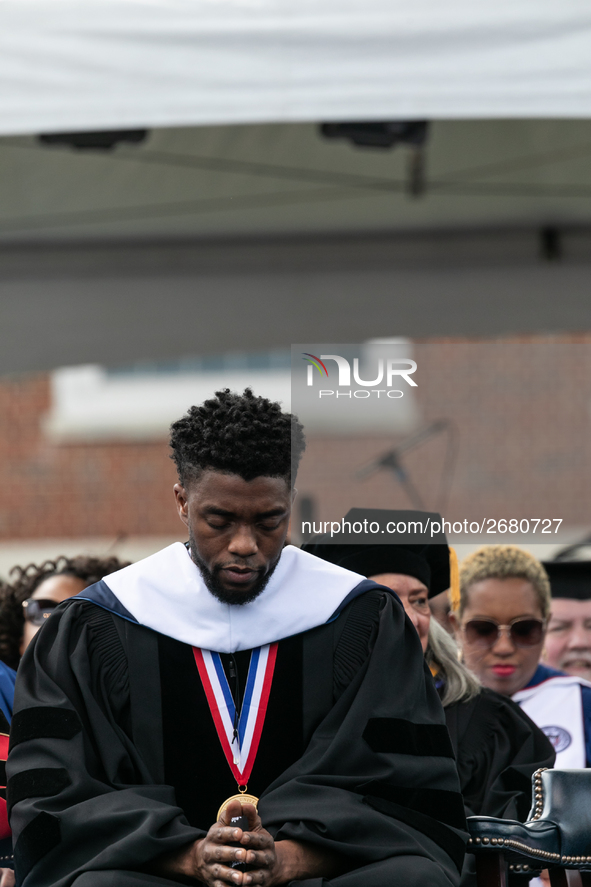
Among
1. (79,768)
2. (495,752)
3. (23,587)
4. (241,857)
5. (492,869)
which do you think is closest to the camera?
(241,857)

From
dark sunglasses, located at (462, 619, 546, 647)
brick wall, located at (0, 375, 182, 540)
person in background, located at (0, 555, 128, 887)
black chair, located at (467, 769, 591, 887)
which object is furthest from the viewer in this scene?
brick wall, located at (0, 375, 182, 540)

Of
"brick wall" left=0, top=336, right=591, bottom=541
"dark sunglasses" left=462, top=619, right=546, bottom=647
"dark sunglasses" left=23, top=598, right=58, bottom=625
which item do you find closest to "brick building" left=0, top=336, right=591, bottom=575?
"brick wall" left=0, top=336, right=591, bottom=541

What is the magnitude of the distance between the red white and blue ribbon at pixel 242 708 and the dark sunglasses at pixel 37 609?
937 mm

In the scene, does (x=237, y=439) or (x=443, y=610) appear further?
(x=443, y=610)

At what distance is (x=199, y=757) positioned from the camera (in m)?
2.42

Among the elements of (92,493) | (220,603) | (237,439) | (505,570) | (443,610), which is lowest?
(220,603)

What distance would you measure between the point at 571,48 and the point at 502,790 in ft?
6.95

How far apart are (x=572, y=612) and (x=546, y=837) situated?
58.9 inches

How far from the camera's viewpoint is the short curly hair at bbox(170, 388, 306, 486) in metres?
2.42

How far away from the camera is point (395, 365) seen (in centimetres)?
314

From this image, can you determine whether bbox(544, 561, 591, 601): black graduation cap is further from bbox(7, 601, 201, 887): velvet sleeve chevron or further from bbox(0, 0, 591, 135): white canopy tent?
bbox(7, 601, 201, 887): velvet sleeve chevron

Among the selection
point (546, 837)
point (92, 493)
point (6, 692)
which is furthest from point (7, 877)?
point (92, 493)

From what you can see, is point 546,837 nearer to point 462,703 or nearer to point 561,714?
point 462,703

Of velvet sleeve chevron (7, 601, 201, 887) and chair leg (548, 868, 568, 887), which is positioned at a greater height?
velvet sleeve chevron (7, 601, 201, 887)
